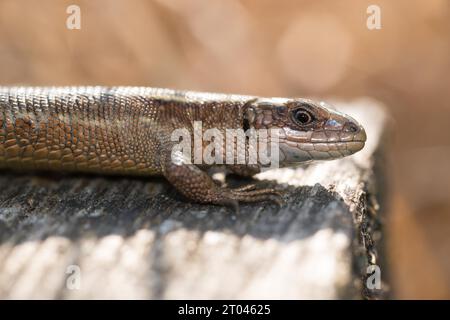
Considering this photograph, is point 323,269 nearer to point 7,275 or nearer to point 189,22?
point 7,275

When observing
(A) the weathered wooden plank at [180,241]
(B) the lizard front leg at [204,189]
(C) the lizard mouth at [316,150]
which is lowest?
(A) the weathered wooden plank at [180,241]

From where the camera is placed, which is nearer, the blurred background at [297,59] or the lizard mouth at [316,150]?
the lizard mouth at [316,150]

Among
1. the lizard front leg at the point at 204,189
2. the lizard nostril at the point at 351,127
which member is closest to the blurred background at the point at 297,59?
the lizard nostril at the point at 351,127

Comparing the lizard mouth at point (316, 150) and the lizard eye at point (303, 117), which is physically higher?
the lizard eye at point (303, 117)

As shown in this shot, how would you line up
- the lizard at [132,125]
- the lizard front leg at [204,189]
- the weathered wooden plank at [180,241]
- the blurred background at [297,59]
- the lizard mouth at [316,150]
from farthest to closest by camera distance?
the blurred background at [297,59] < the lizard at [132,125] < the lizard mouth at [316,150] < the lizard front leg at [204,189] < the weathered wooden plank at [180,241]

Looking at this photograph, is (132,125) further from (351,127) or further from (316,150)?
(351,127)

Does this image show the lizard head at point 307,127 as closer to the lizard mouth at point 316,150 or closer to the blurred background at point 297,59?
the lizard mouth at point 316,150

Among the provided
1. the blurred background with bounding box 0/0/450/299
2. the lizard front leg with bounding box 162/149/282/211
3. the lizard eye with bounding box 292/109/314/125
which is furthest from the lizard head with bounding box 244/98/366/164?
the blurred background with bounding box 0/0/450/299
